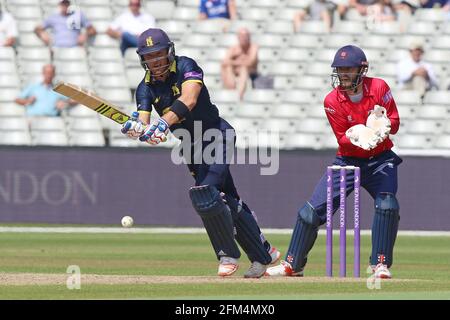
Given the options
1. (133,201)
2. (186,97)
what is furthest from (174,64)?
(133,201)

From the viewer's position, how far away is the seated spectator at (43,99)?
20531 mm

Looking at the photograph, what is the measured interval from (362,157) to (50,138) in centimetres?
994

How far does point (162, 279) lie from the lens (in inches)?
429

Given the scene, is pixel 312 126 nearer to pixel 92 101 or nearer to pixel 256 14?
pixel 256 14

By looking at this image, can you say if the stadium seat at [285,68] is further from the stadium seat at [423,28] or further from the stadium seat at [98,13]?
the stadium seat at [98,13]

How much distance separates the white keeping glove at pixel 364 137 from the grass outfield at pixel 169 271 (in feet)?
3.58

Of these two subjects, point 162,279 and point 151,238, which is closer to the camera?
point 162,279

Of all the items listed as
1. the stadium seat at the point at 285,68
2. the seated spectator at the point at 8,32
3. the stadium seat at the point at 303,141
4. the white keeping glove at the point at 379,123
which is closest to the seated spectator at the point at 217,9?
the stadium seat at the point at 285,68

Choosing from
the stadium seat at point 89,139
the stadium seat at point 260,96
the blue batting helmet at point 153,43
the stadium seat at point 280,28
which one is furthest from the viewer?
the stadium seat at point 280,28

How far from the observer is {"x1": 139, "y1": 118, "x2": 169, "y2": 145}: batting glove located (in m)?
10.5

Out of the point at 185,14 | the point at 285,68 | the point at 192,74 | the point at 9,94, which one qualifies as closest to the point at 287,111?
the point at 285,68

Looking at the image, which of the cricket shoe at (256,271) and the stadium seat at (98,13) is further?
the stadium seat at (98,13)

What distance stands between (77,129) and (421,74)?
5397mm
